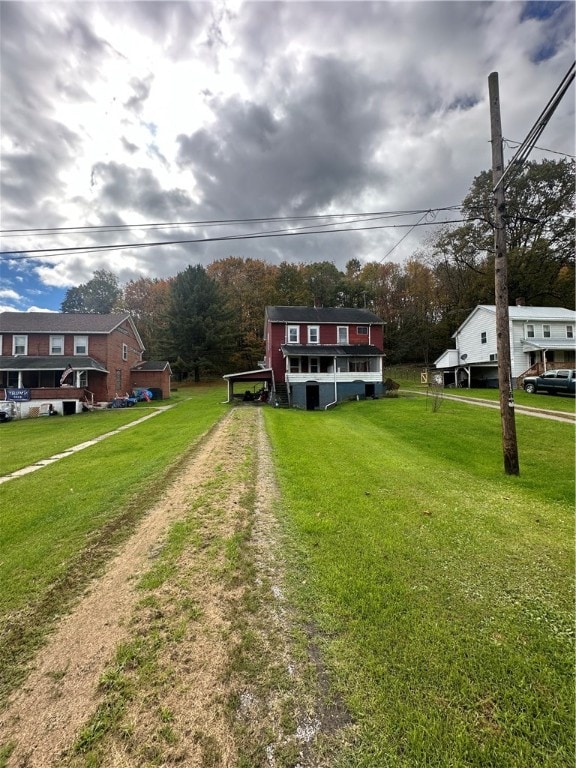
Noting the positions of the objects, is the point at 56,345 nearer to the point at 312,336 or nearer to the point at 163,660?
the point at 312,336

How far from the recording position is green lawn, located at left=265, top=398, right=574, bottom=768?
Answer: 6.72ft

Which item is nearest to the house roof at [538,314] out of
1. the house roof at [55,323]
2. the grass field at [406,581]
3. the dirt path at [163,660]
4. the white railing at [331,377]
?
the white railing at [331,377]

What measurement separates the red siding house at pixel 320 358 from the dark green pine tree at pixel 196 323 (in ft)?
47.5

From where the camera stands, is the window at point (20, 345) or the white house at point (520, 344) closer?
the window at point (20, 345)

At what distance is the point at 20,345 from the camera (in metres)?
27.6

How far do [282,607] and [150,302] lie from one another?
60.7 metres

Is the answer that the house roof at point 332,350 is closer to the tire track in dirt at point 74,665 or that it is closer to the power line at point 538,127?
the power line at point 538,127

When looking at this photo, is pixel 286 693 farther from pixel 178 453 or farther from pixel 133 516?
pixel 178 453

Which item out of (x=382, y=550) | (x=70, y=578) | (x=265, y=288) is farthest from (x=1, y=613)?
(x=265, y=288)

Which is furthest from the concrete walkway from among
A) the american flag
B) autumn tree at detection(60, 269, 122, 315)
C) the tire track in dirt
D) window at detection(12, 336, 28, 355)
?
autumn tree at detection(60, 269, 122, 315)

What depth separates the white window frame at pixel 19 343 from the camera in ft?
90.0

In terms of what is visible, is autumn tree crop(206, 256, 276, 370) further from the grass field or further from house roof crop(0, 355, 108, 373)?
the grass field

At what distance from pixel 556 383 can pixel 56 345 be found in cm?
3826

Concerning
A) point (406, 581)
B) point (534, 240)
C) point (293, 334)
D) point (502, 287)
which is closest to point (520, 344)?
point (293, 334)
